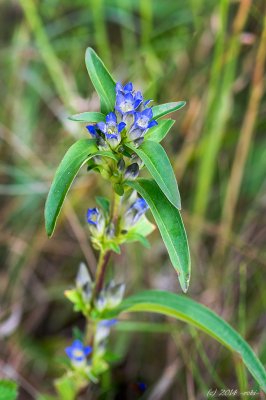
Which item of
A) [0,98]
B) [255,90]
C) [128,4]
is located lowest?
[255,90]

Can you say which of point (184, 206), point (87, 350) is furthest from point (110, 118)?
point (184, 206)

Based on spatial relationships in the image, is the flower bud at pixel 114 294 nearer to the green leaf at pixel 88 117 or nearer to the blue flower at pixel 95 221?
the blue flower at pixel 95 221

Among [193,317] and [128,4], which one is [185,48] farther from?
[193,317]

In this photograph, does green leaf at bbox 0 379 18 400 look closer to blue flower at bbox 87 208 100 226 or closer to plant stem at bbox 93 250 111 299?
plant stem at bbox 93 250 111 299

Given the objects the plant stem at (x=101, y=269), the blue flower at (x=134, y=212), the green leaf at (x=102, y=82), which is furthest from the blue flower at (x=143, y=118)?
the plant stem at (x=101, y=269)

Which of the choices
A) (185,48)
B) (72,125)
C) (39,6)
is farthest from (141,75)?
(39,6)

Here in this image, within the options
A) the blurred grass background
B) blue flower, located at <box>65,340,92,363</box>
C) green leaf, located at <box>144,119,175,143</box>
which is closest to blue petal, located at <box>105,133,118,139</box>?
green leaf, located at <box>144,119,175,143</box>
